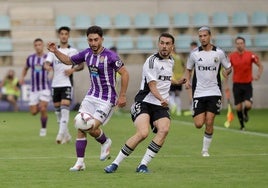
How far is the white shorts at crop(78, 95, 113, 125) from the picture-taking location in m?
13.6

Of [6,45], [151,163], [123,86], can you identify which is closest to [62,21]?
[6,45]

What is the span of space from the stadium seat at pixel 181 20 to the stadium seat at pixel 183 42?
52 cm

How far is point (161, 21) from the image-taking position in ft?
127

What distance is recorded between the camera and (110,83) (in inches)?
540

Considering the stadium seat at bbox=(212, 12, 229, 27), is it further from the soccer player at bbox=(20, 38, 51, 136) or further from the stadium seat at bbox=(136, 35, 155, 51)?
the soccer player at bbox=(20, 38, 51, 136)

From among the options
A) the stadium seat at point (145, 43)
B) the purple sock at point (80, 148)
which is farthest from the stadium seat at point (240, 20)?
the purple sock at point (80, 148)

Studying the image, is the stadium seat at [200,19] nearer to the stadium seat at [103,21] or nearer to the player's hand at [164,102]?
the stadium seat at [103,21]

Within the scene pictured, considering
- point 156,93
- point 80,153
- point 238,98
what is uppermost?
point 156,93

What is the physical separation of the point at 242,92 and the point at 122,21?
14.6m

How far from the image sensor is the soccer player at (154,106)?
43.2 ft

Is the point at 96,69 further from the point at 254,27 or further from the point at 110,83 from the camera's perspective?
the point at 254,27

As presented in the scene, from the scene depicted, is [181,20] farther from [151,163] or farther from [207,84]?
[151,163]

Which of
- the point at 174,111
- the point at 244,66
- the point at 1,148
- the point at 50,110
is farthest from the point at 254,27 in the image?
the point at 1,148

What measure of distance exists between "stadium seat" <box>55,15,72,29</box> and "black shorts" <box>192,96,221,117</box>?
71.6 ft
